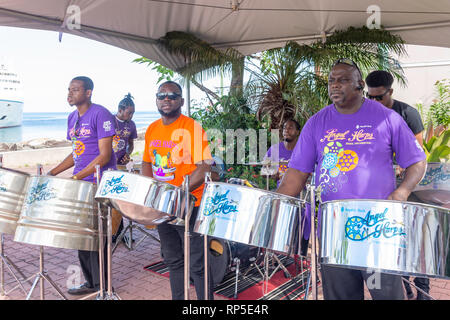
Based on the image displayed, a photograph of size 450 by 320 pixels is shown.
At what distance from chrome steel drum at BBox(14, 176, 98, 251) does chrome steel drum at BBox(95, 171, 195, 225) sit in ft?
0.56

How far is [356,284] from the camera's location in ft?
4.33

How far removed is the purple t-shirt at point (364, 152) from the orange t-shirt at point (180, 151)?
0.60 meters

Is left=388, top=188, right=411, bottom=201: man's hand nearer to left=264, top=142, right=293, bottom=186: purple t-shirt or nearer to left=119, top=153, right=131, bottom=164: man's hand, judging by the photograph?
left=264, top=142, right=293, bottom=186: purple t-shirt

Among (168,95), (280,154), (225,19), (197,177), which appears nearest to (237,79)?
(225,19)

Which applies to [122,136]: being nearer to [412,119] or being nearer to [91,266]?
[91,266]

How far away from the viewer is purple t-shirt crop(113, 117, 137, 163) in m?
3.39

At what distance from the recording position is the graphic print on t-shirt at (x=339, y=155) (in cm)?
131

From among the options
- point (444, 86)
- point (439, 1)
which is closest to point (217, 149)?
point (439, 1)

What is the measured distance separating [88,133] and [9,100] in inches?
1120

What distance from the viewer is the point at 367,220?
111 cm

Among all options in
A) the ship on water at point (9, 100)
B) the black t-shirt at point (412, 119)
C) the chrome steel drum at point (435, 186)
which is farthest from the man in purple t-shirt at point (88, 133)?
the ship on water at point (9, 100)

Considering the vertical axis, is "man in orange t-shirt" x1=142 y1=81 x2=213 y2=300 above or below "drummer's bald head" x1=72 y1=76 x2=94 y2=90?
below

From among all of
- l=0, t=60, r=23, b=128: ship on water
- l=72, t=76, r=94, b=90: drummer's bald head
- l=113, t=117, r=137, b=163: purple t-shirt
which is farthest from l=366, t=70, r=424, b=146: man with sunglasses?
l=0, t=60, r=23, b=128: ship on water
